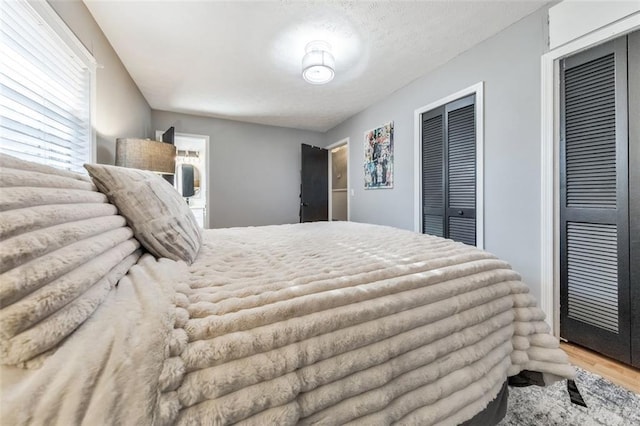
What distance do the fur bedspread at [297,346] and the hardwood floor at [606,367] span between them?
97cm

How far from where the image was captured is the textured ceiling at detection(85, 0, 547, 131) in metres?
1.79

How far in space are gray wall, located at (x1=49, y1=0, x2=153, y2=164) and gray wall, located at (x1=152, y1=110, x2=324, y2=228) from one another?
1198mm

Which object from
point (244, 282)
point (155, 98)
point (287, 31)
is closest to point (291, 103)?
point (287, 31)

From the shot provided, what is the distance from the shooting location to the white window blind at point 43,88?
1167 millimetres

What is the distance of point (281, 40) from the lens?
213 cm

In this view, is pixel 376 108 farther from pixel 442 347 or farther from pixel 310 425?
pixel 310 425

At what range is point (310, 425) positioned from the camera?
534mm

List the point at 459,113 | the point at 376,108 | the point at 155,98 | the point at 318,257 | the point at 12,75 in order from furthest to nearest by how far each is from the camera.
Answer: the point at 376,108 < the point at 155,98 < the point at 459,113 < the point at 12,75 < the point at 318,257

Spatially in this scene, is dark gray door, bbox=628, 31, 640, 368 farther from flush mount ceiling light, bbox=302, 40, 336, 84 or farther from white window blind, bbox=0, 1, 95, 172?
white window blind, bbox=0, 1, 95, 172

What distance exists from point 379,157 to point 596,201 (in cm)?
224

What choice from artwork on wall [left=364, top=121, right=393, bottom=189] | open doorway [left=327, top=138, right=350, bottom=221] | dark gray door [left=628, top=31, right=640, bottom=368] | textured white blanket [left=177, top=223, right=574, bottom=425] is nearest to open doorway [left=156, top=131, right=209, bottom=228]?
open doorway [left=327, top=138, right=350, bottom=221]

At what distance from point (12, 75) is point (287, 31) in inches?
67.2

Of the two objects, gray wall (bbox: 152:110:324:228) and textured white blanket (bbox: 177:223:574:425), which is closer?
textured white blanket (bbox: 177:223:574:425)

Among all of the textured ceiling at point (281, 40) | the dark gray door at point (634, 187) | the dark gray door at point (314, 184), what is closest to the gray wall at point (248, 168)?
the dark gray door at point (314, 184)
